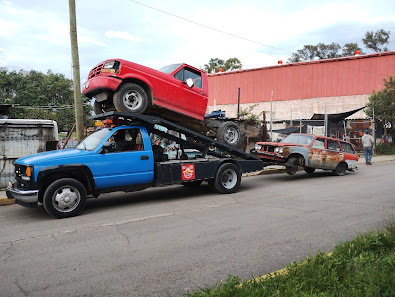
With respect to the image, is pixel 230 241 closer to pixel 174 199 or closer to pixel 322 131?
pixel 174 199

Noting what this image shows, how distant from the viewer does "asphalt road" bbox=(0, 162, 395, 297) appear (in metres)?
3.71

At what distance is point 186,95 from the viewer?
8.74 meters

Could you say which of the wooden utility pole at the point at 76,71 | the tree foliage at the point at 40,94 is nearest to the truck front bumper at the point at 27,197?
the wooden utility pole at the point at 76,71

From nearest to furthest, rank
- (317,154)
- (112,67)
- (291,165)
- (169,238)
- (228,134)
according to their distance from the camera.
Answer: (169,238) → (112,67) → (228,134) → (291,165) → (317,154)

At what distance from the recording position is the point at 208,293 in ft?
10.0

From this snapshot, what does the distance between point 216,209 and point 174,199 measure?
1570mm

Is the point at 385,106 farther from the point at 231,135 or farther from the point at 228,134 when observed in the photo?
the point at 228,134

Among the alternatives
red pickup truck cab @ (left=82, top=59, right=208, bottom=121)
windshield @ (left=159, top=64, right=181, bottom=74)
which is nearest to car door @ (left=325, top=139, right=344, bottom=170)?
red pickup truck cab @ (left=82, top=59, right=208, bottom=121)

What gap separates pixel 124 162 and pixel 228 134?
349 cm

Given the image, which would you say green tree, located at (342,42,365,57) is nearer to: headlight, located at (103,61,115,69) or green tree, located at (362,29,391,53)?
green tree, located at (362,29,391,53)

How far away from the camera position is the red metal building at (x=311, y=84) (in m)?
30.2

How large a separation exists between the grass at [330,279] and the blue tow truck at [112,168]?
167 inches

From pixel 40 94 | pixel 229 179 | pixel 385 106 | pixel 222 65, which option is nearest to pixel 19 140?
pixel 229 179

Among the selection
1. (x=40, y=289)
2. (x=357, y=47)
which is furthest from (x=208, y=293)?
(x=357, y=47)
